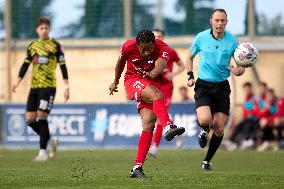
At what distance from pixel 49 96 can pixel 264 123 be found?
8466 millimetres

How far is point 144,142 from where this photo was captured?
12531 mm

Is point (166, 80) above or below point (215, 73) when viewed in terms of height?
below

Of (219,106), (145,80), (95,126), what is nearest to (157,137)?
(219,106)

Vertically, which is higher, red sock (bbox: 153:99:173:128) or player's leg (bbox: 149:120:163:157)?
red sock (bbox: 153:99:173:128)

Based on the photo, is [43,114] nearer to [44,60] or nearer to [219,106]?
[44,60]

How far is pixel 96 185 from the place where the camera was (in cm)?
1131

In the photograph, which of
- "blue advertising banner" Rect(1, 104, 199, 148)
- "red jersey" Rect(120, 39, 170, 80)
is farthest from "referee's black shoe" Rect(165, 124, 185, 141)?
"blue advertising banner" Rect(1, 104, 199, 148)

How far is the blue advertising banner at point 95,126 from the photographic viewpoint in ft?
82.1

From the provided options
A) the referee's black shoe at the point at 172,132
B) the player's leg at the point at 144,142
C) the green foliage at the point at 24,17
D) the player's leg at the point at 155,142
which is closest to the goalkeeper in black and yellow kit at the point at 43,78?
the player's leg at the point at 155,142

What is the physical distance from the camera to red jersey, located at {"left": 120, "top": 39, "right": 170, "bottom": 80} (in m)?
12.7

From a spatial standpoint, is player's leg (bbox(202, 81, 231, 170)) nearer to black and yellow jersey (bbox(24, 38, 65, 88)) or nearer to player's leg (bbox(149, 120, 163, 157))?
black and yellow jersey (bbox(24, 38, 65, 88))

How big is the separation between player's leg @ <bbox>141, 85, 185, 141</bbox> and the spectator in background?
1240 centimetres

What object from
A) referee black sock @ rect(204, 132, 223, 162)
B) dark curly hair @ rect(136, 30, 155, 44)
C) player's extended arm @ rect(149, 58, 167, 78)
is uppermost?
dark curly hair @ rect(136, 30, 155, 44)

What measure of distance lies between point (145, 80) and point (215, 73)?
218 centimetres
